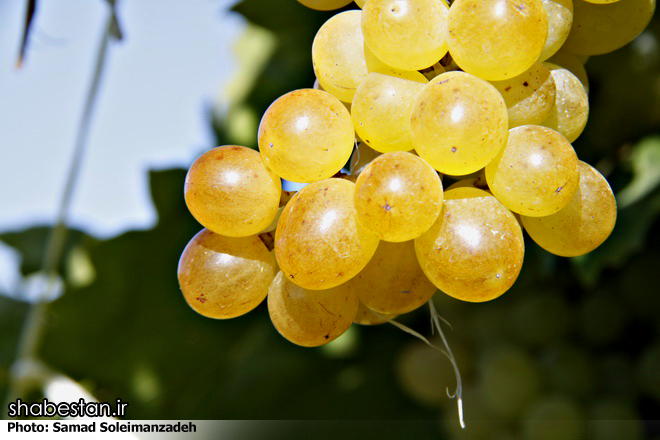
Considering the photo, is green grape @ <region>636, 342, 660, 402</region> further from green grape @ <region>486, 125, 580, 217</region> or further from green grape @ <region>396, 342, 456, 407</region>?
green grape @ <region>486, 125, 580, 217</region>

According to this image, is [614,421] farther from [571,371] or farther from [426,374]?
[426,374]

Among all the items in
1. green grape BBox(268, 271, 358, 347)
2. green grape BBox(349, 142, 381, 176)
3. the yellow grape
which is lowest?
the yellow grape

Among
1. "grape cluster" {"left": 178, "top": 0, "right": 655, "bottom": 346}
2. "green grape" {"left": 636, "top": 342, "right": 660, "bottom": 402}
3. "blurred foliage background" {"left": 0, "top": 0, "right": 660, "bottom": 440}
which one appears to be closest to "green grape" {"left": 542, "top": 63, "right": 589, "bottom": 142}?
"grape cluster" {"left": 178, "top": 0, "right": 655, "bottom": 346}

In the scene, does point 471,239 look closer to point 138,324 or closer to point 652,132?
point 652,132

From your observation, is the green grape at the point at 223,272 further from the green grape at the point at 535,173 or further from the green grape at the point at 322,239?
the green grape at the point at 535,173

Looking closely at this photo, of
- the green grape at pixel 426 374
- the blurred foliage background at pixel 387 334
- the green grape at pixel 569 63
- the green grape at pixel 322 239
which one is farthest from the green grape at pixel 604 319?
the green grape at pixel 322 239

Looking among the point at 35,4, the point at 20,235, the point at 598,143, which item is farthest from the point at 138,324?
the point at 598,143

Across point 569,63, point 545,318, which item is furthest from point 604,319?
point 569,63
